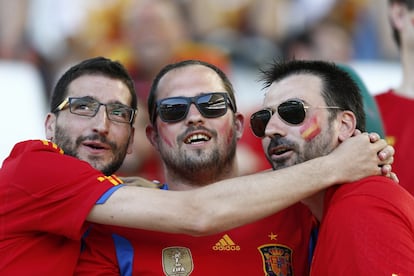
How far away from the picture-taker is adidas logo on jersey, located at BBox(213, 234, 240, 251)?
12.8ft

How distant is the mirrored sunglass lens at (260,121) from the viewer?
155 inches

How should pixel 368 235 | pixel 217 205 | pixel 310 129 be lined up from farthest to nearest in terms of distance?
1. pixel 310 129
2. pixel 217 205
3. pixel 368 235

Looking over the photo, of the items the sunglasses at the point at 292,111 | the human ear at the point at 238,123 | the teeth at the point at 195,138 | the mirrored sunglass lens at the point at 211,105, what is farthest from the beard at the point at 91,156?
the sunglasses at the point at 292,111

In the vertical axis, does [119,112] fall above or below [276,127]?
below

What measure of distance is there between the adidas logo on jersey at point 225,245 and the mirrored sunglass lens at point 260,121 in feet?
1.70

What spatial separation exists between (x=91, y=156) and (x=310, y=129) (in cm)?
107

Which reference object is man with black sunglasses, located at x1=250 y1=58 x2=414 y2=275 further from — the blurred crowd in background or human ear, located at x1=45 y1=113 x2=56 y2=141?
the blurred crowd in background

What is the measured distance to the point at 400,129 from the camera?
512 cm

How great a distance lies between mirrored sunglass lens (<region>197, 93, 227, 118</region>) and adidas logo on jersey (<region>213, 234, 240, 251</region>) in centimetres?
63

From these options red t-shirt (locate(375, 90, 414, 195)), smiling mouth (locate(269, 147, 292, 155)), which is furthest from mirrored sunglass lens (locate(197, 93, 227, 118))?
red t-shirt (locate(375, 90, 414, 195))

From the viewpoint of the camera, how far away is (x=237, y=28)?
8.82 metres

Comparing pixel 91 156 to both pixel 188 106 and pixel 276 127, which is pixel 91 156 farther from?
pixel 276 127

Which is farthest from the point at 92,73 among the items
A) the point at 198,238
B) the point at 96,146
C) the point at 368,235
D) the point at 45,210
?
the point at 368,235

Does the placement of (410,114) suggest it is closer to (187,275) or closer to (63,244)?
(187,275)
